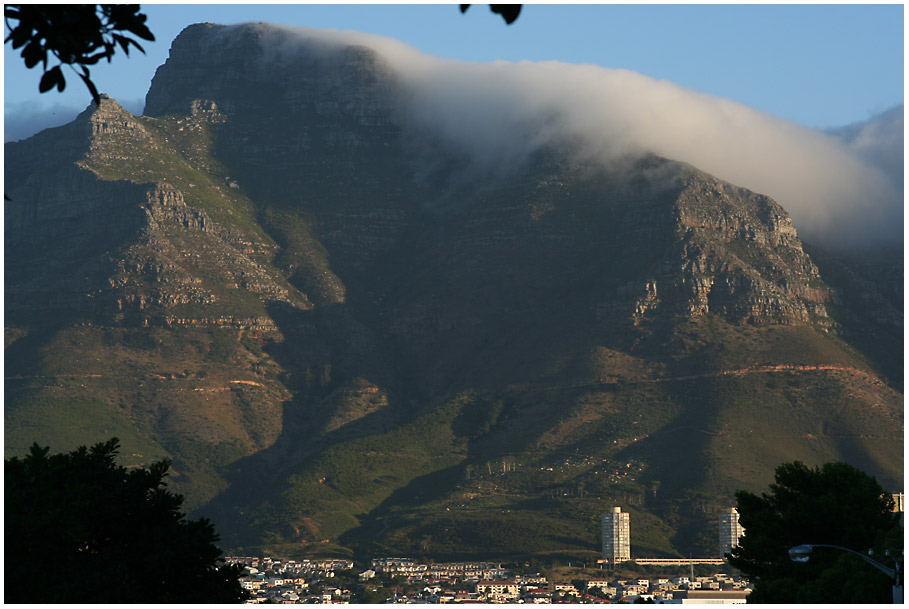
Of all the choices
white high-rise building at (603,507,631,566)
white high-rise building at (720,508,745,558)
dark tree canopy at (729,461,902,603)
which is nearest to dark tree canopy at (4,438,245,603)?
dark tree canopy at (729,461,902,603)

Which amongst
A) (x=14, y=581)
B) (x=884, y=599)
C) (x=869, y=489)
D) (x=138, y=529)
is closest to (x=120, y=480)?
(x=138, y=529)

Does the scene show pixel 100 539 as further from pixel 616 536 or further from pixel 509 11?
pixel 616 536

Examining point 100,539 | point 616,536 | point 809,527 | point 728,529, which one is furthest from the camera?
point 728,529

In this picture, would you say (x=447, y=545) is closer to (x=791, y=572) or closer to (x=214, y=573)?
(x=791, y=572)

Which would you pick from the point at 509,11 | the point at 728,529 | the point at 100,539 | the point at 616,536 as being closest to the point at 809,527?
the point at 100,539

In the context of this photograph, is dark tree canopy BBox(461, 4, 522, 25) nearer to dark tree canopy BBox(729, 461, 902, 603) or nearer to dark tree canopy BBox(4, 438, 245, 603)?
dark tree canopy BBox(4, 438, 245, 603)

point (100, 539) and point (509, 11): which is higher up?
point (509, 11)
